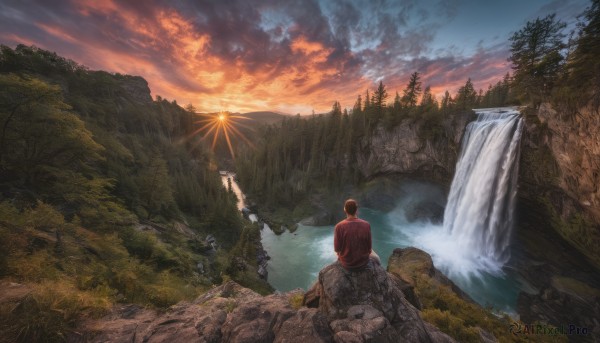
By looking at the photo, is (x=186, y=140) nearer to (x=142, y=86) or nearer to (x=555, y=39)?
(x=142, y=86)

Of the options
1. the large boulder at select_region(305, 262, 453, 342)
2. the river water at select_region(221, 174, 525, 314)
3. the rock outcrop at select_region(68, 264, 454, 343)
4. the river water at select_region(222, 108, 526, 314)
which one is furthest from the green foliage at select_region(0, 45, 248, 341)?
the river water at select_region(222, 108, 526, 314)

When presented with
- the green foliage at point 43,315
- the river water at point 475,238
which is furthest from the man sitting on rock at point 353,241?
the river water at point 475,238

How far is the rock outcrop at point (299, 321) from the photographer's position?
4.59 m

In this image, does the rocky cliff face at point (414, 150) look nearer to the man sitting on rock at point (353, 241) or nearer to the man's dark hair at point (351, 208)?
the man's dark hair at point (351, 208)

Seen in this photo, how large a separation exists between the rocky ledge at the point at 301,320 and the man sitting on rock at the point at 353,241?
0.34 meters

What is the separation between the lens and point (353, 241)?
5660mm

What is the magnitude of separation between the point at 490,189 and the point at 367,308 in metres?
29.4

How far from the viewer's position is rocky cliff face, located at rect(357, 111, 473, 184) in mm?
36875

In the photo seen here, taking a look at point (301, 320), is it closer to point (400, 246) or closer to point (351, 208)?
point (351, 208)

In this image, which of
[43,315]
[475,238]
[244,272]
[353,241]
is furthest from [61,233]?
[475,238]

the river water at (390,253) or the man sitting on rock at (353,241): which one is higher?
the man sitting on rock at (353,241)

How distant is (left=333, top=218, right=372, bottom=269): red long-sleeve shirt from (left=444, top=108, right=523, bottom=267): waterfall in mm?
28584

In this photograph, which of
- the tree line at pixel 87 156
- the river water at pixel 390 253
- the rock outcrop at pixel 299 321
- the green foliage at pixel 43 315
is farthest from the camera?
the river water at pixel 390 253

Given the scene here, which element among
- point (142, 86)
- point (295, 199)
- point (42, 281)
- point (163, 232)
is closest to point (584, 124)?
point (42, 281)
